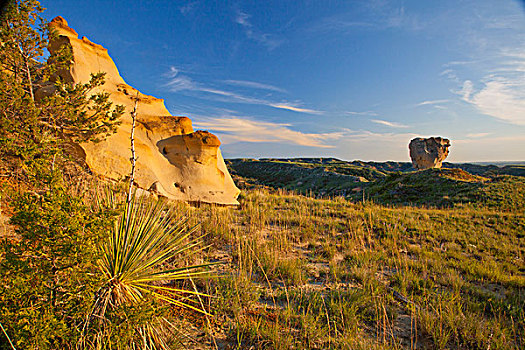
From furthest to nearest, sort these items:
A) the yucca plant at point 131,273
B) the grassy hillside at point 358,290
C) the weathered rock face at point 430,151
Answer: the weathered rock face at point 430,151 < the grassy hillside at point 358,290 < the yucca plant at point 131,273

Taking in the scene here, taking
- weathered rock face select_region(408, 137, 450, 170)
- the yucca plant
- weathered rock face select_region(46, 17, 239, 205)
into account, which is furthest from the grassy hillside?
weathered rock face select_region(408, 137, 450, 170)

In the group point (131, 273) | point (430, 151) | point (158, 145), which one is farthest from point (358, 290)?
point (430, 151)

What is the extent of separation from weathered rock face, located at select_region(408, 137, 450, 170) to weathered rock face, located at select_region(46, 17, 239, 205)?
51.7 metres

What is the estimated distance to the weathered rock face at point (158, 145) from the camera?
24.1 ft

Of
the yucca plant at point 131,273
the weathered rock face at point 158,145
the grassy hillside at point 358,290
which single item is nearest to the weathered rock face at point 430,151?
the grassy hillside at point 358,290

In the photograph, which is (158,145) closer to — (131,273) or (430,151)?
(131,273)

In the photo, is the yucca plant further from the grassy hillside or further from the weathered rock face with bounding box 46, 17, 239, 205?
the weathered rock face with bounding box 46, 17, 239, 205

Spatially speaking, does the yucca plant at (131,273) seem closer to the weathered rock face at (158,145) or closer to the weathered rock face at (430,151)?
the weathered rock face at (158,145)

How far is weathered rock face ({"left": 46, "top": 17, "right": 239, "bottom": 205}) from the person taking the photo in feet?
24.1

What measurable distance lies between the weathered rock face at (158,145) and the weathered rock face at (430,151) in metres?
51.7

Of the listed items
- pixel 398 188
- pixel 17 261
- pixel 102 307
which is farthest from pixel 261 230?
pixel 398 188

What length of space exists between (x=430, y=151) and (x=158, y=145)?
54.8 metres

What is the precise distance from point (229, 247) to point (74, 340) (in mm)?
3550

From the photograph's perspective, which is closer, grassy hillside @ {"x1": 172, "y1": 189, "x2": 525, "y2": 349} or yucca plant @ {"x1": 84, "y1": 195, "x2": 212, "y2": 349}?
yucca plant @ {"x1": 84, "y1": 195, "x2": 212, "y2": 349}
